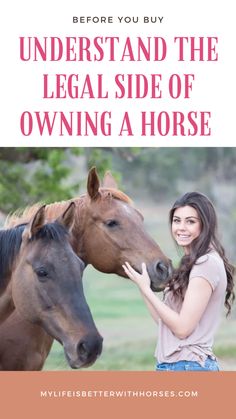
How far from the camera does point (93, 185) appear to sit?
18.1ft

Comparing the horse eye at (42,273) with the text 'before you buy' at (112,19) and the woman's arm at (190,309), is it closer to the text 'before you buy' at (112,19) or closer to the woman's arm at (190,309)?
the woman's arm at (190,309)

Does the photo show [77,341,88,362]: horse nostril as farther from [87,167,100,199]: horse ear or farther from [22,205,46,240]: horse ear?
[87,167,100,199]: horse ear

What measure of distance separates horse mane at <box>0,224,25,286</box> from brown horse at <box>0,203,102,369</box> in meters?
0.01

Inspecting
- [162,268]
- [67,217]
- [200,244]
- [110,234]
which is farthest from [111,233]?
[200,244]

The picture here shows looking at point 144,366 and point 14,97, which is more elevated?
point 14,97

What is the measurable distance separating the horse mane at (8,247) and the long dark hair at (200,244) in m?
0.96

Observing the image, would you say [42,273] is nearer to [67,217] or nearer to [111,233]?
[67,217]

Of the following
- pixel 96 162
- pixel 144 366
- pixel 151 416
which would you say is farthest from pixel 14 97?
pixel 144 366

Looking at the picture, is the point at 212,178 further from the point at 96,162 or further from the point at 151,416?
the point at 151,416

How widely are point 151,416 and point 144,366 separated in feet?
20.0

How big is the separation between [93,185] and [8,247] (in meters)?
0.86

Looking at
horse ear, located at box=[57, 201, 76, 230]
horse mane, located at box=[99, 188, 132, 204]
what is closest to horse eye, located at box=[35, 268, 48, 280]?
horse ear, located at box=[57, 201, 76, 230]

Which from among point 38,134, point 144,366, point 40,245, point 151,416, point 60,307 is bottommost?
point 144,366

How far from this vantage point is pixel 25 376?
5219 millimetres
